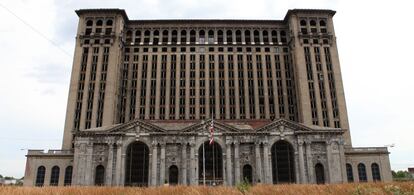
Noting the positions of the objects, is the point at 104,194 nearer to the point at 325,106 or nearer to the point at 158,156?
the point at 158,156

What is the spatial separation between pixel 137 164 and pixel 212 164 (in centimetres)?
1620

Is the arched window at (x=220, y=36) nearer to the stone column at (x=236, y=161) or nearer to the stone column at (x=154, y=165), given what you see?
the stone column at (x=236, y=161)

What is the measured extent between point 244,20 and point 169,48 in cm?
2890

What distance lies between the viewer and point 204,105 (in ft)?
331

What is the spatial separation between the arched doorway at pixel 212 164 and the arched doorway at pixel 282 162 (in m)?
11.6

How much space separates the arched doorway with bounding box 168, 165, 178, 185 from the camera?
64.6 metres

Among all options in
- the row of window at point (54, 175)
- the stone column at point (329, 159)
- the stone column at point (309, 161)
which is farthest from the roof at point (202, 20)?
the stone column at point (309, 161)

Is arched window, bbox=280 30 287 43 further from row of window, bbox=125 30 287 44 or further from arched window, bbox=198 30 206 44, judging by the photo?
arched window, bbox=198 30 206 44

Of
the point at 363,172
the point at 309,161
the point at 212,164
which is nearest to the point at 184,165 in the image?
the point at 212,164

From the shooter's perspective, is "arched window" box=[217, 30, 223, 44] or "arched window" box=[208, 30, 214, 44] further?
"arched window" box=[217, 30, 223, 44]

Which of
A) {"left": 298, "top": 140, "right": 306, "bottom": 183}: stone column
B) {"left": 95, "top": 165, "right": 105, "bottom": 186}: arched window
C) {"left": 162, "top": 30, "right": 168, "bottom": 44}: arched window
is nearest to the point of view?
{"left": 298, "top": 140, "right": 306, "bottom": 183}: stone column

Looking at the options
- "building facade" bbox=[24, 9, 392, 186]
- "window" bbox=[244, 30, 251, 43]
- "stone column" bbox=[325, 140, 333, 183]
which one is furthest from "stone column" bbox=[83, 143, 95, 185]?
"window" bbox=[244, 30, 251, 43]

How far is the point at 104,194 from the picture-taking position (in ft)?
33.0

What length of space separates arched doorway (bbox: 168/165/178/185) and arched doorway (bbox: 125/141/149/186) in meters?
4.96
